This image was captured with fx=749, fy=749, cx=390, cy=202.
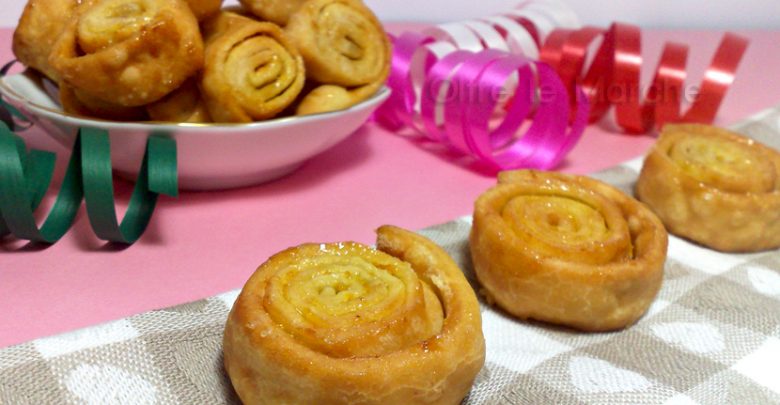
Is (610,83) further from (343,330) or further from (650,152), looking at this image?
(343,330)

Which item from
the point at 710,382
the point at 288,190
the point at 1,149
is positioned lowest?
the point at 288,190

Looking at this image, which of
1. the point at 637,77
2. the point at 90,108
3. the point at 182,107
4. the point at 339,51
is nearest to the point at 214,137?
the point at 182,107

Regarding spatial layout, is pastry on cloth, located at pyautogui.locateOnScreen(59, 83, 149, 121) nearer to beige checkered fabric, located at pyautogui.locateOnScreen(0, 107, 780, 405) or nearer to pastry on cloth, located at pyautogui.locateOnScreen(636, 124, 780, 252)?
beige checkered fabric, located at pyautogui.locateOnScreen(0, 107, 780, 405)

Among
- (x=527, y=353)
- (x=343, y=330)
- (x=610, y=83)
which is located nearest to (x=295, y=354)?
(x=343, y=330)

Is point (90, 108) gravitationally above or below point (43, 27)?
below

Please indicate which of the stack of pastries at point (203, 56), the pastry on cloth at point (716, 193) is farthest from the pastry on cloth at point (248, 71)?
the pastry on cloth at point (716, 193)

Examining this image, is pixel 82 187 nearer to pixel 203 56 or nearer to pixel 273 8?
pixel 203 56
